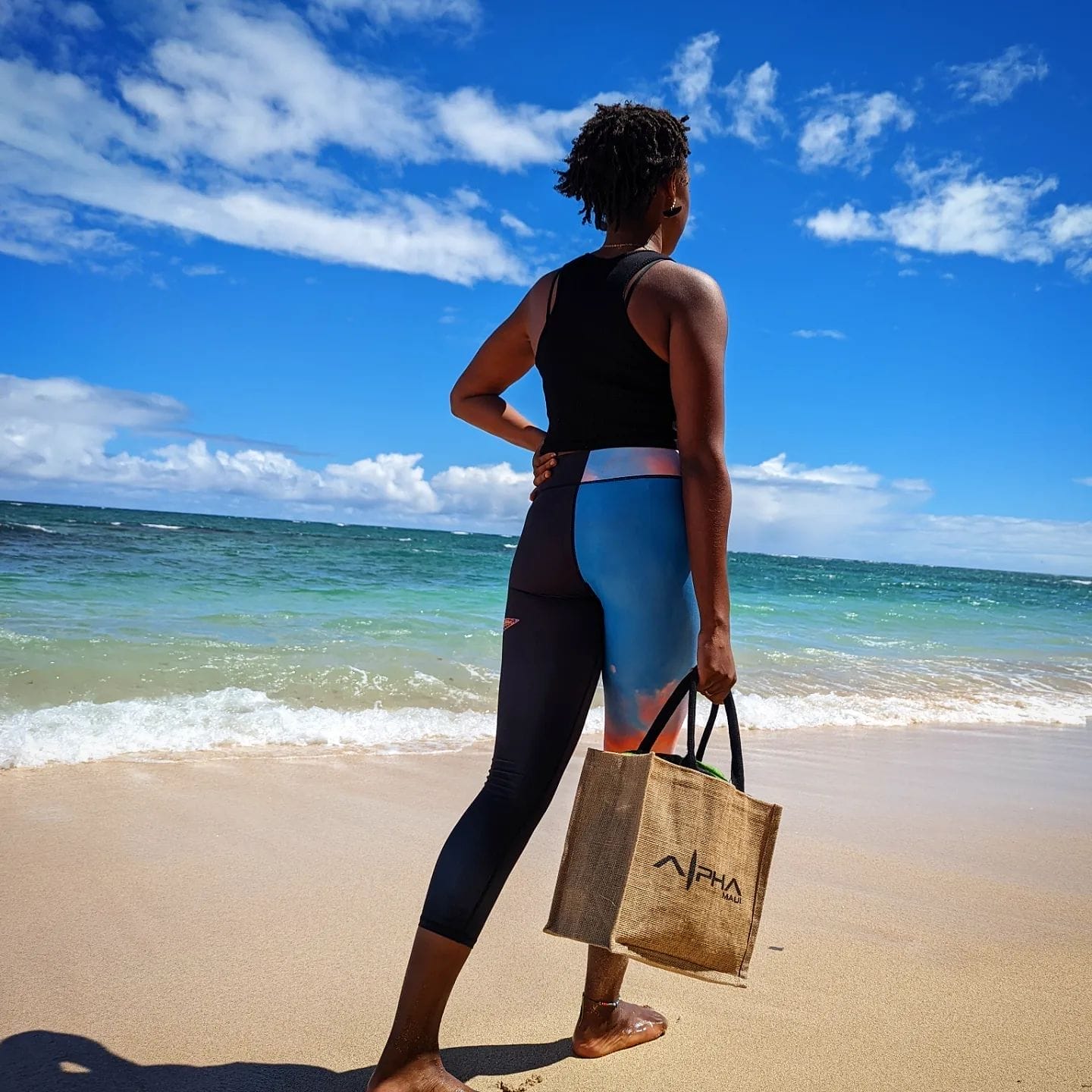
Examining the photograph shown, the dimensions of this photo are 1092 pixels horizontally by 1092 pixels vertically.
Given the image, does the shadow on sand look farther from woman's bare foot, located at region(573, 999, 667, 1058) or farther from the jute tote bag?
the jute tote bag

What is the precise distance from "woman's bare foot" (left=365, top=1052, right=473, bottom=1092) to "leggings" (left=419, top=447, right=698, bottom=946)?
351mm

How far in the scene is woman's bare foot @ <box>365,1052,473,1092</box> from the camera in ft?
5.54

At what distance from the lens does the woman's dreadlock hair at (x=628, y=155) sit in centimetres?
194

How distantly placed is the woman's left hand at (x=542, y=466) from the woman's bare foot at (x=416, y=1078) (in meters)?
1.15

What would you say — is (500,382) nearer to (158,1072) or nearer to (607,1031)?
(607,1031)

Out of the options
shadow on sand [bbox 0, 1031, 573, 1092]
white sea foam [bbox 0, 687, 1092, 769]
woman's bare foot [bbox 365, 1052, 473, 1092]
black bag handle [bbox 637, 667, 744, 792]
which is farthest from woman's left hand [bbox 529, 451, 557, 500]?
white sea foam [bbox 0, 687, 1092, 769]

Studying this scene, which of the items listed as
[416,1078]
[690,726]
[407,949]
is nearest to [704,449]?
[690,726]

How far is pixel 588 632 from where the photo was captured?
1.84 m

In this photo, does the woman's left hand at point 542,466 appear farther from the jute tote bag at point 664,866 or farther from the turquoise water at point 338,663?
the turquoise water at point 338,663

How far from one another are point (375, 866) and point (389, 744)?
6.46ft

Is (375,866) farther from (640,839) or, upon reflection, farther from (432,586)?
(432,586)

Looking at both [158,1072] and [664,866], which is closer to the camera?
[664,866]

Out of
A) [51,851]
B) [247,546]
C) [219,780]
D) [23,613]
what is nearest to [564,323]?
[51,851]

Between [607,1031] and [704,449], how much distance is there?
137 cm
